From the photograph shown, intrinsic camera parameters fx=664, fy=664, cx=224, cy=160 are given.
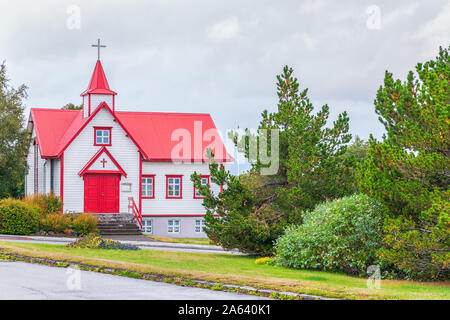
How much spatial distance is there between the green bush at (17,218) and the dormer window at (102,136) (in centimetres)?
730

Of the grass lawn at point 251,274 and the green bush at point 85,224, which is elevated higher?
the green bush at point 85,224

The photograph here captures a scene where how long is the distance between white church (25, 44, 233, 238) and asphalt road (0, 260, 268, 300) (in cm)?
2114

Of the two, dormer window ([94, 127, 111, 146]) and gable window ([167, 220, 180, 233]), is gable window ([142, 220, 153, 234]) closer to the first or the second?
gable window ([167, 220, 180, 233])

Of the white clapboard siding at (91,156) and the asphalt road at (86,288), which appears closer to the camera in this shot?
the asphalt road at (86,288)

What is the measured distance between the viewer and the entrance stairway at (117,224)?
36.2 meters

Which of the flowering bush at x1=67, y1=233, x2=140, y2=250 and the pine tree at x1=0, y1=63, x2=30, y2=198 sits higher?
the pine tree at x1=0, y1=63, x2=30, y2=198

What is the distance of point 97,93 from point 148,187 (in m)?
6.78

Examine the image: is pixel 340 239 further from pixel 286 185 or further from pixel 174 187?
pixel 174 187

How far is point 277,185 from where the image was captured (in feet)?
86.6

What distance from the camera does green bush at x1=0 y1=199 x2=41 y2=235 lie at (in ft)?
105

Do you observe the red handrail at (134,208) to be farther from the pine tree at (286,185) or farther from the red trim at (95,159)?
the pine tree at (286,185)

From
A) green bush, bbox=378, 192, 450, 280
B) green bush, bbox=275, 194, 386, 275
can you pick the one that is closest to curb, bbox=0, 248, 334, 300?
green bush, bbox=378, 192, 450, 280

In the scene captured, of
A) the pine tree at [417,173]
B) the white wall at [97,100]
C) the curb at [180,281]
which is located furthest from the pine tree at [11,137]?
the pine tree at [417,173]
